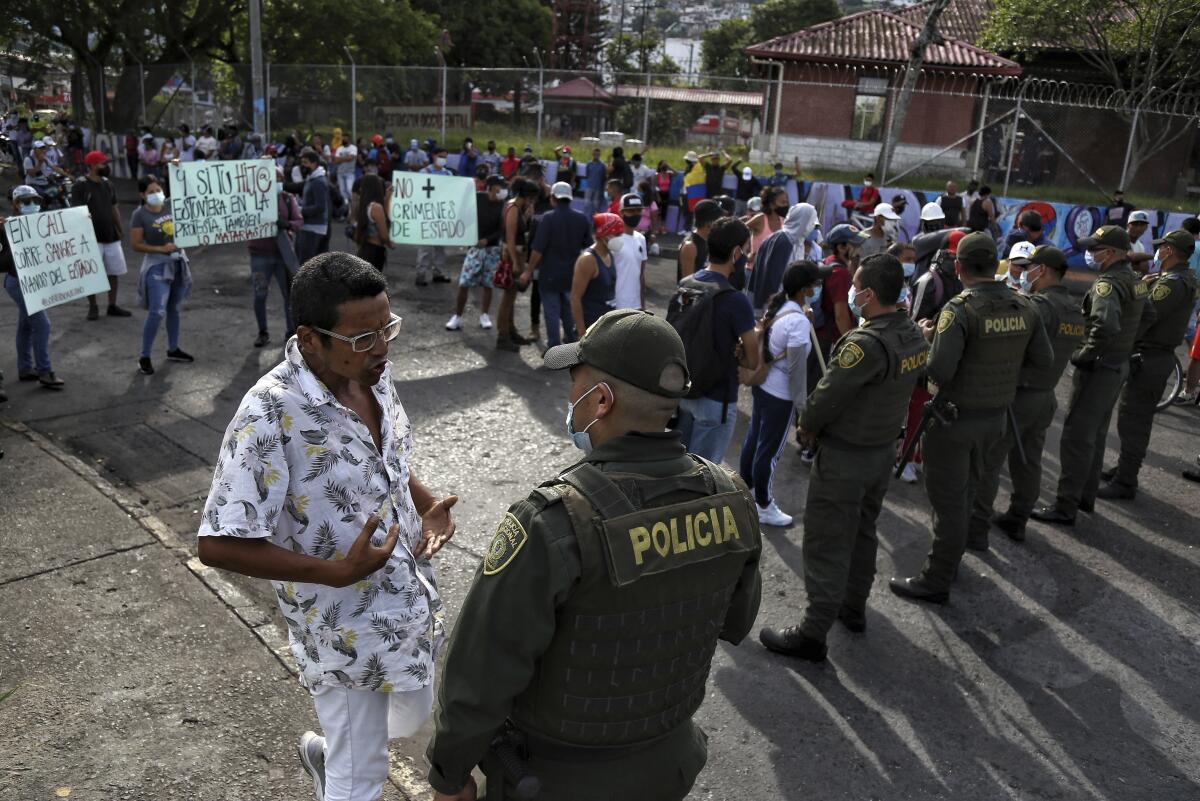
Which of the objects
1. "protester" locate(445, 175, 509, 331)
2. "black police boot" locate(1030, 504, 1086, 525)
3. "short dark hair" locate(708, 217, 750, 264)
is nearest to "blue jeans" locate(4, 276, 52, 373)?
"protester" locate(445, 175, 509, 331)

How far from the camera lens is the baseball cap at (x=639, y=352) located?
2361 millimetres

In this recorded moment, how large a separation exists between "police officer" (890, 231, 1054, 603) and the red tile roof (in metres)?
20.3

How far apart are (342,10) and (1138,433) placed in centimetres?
2847

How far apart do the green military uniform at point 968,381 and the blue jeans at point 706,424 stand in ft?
3.73

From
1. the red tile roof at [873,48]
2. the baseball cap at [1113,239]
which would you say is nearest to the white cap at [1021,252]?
the baseball cap at [1113,239]

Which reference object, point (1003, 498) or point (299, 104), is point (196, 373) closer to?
point (1003, 498)

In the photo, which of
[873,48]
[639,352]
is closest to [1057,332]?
[639,352]

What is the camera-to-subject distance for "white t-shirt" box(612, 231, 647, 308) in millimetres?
8250

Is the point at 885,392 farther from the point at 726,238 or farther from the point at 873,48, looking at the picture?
the point at 873,48

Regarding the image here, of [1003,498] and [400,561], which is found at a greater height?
[400,561]

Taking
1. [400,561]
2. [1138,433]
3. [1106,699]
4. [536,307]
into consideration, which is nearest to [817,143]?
[536,307]

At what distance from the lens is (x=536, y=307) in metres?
10.8

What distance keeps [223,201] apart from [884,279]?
7325 millimetres

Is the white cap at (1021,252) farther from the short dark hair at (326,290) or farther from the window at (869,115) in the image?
the window at (869,115)
